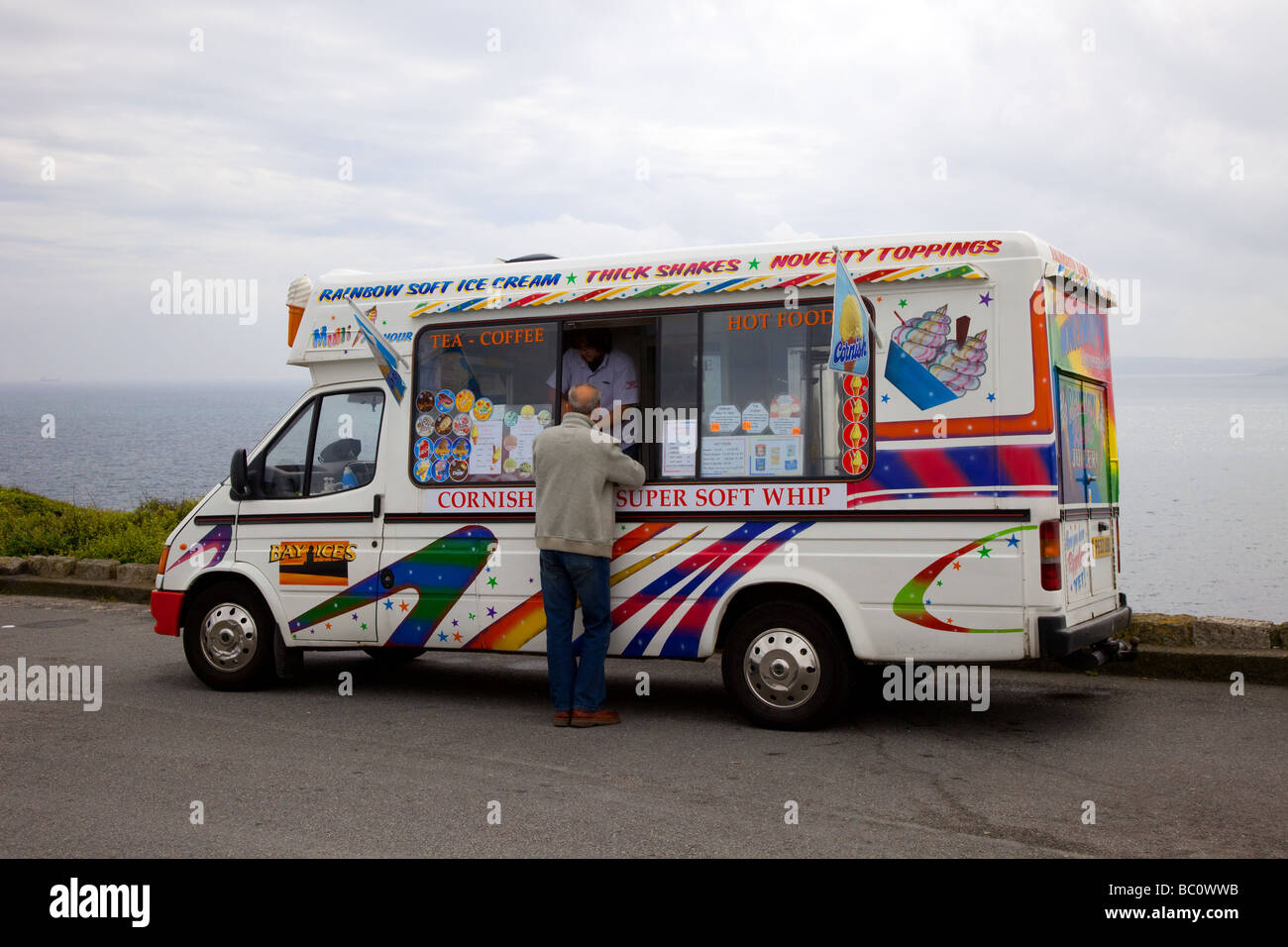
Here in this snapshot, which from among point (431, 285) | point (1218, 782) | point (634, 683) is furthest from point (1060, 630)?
point (431, 285)

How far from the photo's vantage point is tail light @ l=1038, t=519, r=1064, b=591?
22.2 feet

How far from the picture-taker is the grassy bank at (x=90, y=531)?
1528cm

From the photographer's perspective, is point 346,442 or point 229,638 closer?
point 346,442

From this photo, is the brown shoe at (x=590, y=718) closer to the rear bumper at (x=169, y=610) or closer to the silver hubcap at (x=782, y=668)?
the silver hubcap at (x=782, y=668)

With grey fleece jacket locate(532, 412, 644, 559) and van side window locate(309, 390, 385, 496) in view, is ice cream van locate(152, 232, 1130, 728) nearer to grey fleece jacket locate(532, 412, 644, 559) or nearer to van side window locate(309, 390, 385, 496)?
van side window locate(309, 390, 385, 496)

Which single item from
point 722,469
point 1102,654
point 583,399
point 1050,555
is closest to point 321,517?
point 583,399

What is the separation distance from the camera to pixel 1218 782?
20.1 feet

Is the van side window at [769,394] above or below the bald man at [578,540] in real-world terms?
above

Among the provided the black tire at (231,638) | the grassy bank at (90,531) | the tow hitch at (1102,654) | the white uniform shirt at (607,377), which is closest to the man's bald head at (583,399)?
the white uniform shirt at (607,377)

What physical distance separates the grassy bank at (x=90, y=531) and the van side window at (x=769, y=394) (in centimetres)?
948

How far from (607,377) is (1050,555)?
293 cm

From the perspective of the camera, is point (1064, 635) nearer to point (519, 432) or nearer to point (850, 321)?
point (850, 321)

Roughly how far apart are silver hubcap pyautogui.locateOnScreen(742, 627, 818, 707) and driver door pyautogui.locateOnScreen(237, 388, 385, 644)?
2659 mm

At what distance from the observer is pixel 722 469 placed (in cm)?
751
